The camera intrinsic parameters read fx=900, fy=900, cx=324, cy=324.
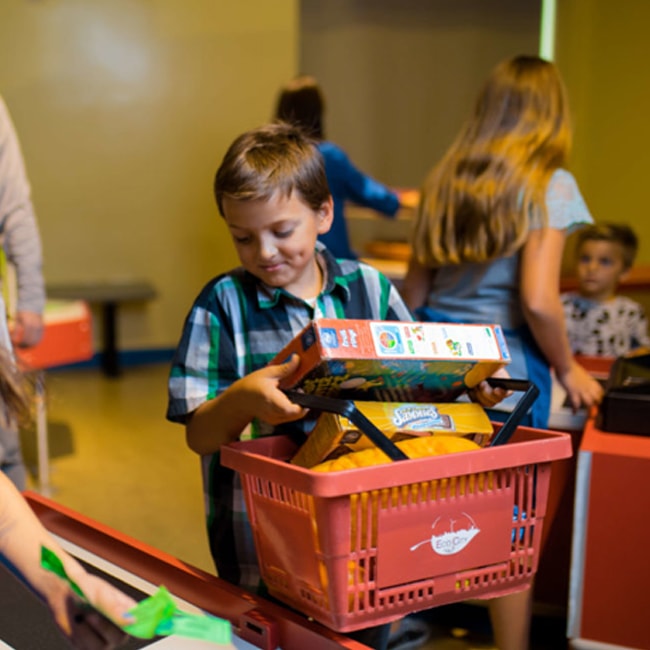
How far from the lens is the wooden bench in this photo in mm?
5566

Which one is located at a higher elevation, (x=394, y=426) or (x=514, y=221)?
(x=514, y=221)

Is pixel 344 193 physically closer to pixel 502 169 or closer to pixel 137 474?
pixel 502 169

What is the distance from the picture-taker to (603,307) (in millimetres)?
3346

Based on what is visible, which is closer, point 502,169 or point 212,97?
point 502,169

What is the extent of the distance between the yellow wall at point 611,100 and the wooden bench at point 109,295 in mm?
2817

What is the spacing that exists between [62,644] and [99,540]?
0.26 meters

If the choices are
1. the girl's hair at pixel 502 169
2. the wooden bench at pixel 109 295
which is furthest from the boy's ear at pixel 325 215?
the wooden bench at pixel 109 295

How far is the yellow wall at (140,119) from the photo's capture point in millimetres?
5484

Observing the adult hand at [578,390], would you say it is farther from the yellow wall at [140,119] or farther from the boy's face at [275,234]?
the yellow wall at [140,119]

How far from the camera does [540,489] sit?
1126 mm

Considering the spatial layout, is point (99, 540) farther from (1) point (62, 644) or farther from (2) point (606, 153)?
(2) point (606, 153)

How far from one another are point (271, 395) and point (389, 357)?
176 millimetres

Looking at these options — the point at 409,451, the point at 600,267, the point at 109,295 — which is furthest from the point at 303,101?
the point at 109,295

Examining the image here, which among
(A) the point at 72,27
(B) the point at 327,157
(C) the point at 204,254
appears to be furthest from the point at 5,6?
(B) the point at 327,157
